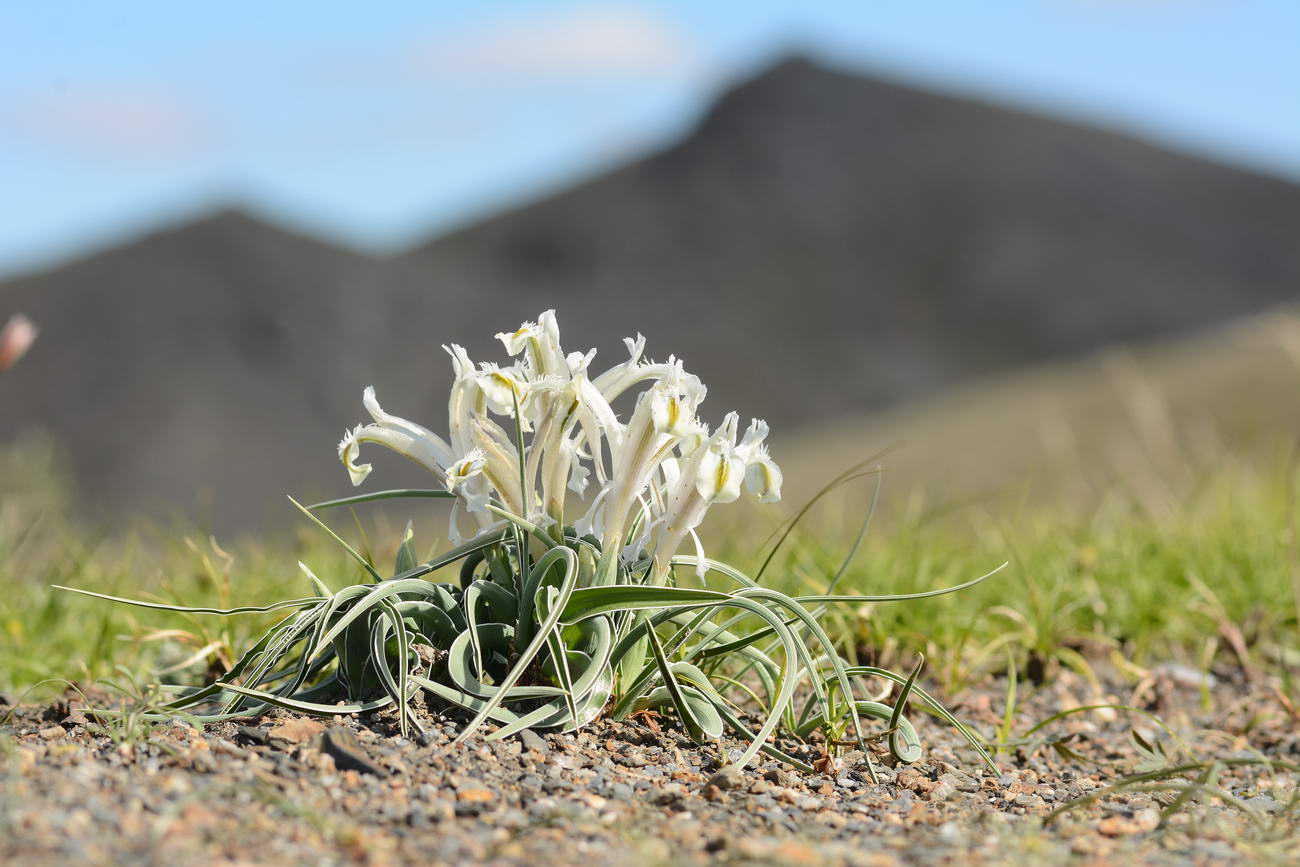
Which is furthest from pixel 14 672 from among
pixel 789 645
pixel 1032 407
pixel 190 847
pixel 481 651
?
pixel 1032 407

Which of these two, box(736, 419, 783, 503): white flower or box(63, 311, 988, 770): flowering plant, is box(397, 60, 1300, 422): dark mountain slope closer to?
box(63, 311, 988, 770): flowering plant

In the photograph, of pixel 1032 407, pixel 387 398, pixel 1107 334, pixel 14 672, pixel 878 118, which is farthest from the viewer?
pixel 878 118

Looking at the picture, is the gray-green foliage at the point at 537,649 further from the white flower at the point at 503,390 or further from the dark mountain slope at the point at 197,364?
the dark mountain slope at the point at 197,364

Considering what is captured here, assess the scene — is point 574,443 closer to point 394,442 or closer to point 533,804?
point 394,442

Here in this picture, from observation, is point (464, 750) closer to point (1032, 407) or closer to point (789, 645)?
point (789, 645)

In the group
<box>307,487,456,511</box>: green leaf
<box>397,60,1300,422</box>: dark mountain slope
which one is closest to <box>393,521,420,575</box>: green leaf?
<box>307,487,456,511</box>: green leaf

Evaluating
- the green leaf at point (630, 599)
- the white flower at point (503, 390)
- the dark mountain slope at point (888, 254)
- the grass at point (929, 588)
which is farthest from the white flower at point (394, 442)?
the dark mountain slope at point (888, 254)
